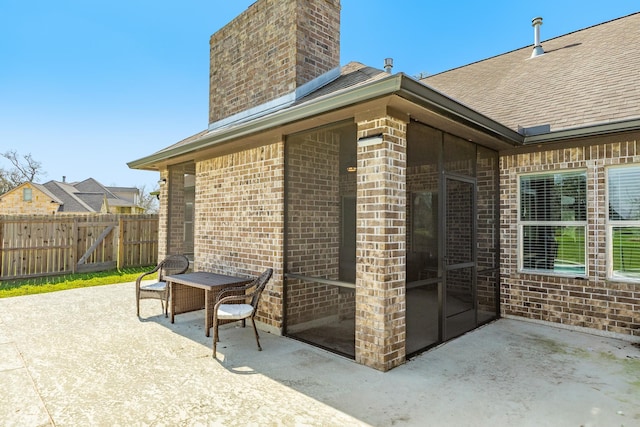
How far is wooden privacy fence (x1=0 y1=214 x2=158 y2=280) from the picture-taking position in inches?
339

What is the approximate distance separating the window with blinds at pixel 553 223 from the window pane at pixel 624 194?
0.29 m

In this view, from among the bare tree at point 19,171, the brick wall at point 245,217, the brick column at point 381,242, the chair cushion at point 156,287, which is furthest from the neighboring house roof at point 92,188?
the brick column at point 381,242

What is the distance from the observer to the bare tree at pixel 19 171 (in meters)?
35.0

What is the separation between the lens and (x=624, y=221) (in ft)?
14.7

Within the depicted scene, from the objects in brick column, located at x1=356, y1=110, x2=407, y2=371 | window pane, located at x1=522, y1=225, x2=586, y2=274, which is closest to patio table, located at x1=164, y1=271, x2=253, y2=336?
brick column, located at x1=356, y1=110, x2=407, y2=371

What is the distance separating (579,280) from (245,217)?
488 cm

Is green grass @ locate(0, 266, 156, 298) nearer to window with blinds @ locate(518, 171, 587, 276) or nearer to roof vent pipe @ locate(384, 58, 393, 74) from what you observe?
roof vent pipe @ locate(384, 58, 393, 74)

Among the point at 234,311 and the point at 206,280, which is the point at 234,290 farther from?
the point at 206,280

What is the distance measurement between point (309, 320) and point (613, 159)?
463 cm

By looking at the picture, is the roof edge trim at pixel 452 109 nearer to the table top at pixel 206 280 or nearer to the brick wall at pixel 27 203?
the table top at pixel 206 280

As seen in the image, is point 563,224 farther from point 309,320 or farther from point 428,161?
point 309,320

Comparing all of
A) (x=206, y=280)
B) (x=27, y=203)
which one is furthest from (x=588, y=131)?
(x=27, y=203)

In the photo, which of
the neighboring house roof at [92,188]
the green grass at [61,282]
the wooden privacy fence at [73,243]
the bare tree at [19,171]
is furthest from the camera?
the bare tree at [19,171]

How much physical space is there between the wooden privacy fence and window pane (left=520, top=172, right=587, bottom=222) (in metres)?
10.1
